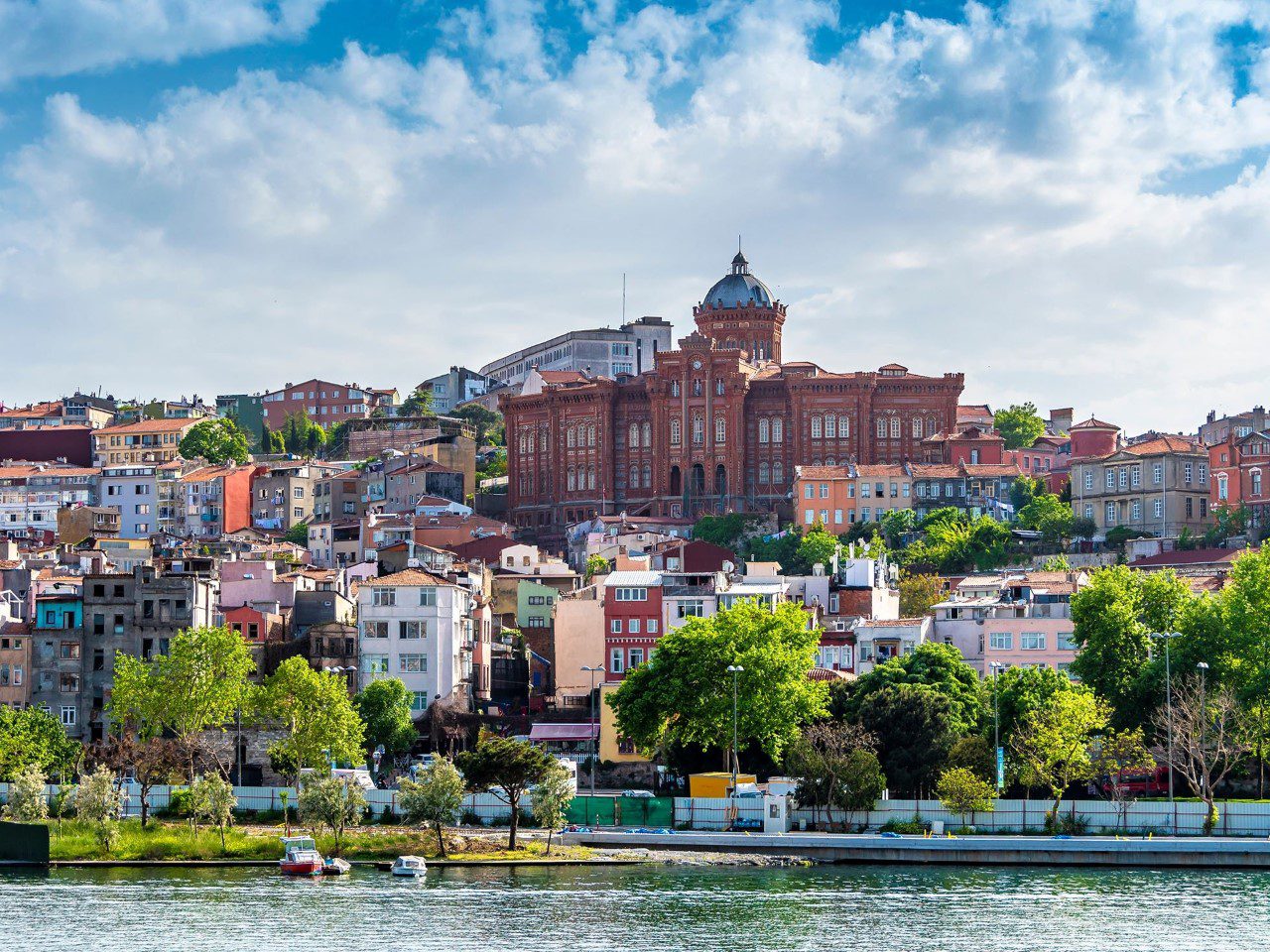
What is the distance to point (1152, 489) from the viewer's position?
15562 centimetres

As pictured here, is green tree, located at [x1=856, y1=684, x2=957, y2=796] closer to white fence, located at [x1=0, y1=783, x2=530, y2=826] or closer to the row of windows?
white fence, located at [x1=0, y1=783, x2=530, y2=826]

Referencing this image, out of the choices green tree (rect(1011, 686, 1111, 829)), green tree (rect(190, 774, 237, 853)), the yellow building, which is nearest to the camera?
green tree (rect(190, 774, 237, 853))

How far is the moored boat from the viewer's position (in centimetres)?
7806

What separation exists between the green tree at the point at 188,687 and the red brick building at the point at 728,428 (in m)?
83.3

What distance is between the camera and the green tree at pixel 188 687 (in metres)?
95.2

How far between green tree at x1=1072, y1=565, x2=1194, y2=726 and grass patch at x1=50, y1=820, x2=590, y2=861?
25883 mm

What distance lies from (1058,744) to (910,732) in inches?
251

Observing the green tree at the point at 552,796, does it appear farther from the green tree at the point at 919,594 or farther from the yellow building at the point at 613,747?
the green tree at the point at 919,594

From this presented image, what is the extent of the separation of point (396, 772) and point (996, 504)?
240 feet

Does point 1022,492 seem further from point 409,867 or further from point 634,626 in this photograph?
point 409,867

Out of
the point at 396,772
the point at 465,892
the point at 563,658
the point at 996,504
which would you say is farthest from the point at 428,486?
the point at 465,892

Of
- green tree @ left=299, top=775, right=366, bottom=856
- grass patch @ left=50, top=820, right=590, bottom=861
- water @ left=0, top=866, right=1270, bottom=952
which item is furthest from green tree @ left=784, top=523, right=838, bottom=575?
water @ left=0, top=866, right=1270, bottom=952

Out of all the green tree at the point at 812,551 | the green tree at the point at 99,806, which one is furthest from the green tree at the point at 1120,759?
the green tree at the point at 812,551

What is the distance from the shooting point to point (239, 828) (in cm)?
8581
